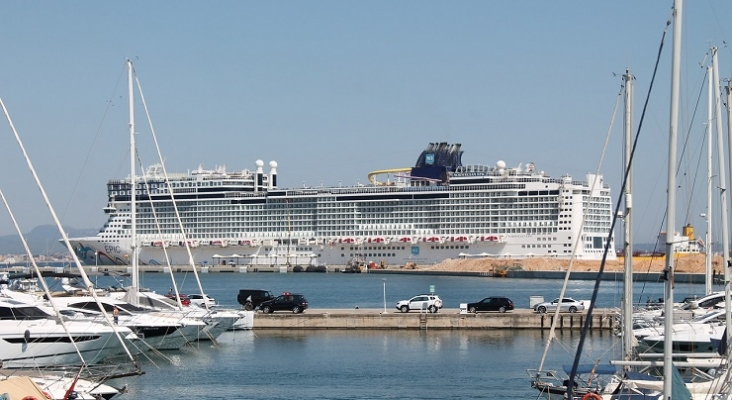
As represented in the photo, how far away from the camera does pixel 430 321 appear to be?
132 ft

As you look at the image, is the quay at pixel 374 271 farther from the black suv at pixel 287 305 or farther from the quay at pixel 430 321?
the quay at pixel 430 321

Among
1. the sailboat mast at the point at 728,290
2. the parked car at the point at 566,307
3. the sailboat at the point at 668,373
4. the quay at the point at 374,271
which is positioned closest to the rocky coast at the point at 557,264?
the quay at the point at 374,271

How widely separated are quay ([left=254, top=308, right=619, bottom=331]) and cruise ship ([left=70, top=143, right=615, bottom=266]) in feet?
215

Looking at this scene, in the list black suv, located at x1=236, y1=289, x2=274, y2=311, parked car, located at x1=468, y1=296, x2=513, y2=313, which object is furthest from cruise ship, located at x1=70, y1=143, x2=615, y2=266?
parked car, located at x1=468, y1=296, x2=513, y2=313

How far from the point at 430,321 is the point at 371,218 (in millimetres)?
79957

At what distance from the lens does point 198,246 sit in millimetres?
126000

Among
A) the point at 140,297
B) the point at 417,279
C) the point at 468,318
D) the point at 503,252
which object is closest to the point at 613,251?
the point at 503,252

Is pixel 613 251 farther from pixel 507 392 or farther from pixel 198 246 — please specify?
pixel 507 392

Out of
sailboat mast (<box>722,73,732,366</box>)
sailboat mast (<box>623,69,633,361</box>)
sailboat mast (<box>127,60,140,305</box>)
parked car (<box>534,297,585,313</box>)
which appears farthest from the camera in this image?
parked car (<box>534,297,585,313</box>)

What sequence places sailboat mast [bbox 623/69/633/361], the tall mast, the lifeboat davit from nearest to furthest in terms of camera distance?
the tall mast, sailboat mast [bbox 623/69/633/361], the lifeboat davit

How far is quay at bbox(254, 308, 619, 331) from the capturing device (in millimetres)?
39656

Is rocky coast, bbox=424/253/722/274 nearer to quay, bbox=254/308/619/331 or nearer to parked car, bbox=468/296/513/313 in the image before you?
parked car, bbox=468/296/513/313

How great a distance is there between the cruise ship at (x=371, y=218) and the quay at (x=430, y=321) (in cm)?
6539

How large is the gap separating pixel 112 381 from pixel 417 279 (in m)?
71.4
